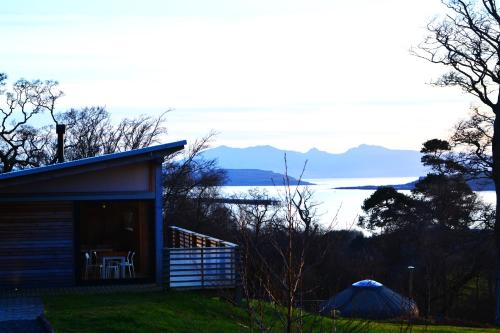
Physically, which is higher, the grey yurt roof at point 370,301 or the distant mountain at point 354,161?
the distant mountain at point 354,161

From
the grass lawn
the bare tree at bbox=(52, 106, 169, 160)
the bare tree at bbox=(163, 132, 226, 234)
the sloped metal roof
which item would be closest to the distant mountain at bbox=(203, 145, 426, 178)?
the bare tree at bbox=(163, 132, 226, 234)

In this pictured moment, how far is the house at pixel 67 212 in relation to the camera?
1466cm

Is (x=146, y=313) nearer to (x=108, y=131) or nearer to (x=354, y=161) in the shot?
(x=108, y=131)

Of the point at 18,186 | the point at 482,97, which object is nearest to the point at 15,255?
the point at 18,186

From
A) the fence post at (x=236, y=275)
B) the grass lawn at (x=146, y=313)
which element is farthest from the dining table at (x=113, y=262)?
the fence post at (x=236, y=275)

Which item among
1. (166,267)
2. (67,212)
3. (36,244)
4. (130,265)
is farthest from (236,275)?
(36,244)

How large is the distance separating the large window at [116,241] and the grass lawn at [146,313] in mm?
1607

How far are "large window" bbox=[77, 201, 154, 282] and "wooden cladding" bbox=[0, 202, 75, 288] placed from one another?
0.32 metres

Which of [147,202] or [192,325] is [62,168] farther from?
[192,325]

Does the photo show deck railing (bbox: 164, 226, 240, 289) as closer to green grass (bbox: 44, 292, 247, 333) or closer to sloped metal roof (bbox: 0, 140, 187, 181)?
green grass (bbox: 44, 292, 247, 333)

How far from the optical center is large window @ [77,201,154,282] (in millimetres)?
15633

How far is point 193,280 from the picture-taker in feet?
49.2

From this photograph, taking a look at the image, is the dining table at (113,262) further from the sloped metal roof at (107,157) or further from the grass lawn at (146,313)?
the sloped metal roof at (107,157)

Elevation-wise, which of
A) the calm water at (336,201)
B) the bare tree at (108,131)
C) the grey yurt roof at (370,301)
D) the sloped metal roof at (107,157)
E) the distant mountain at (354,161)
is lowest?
the grey yurt roof at (370,301)
